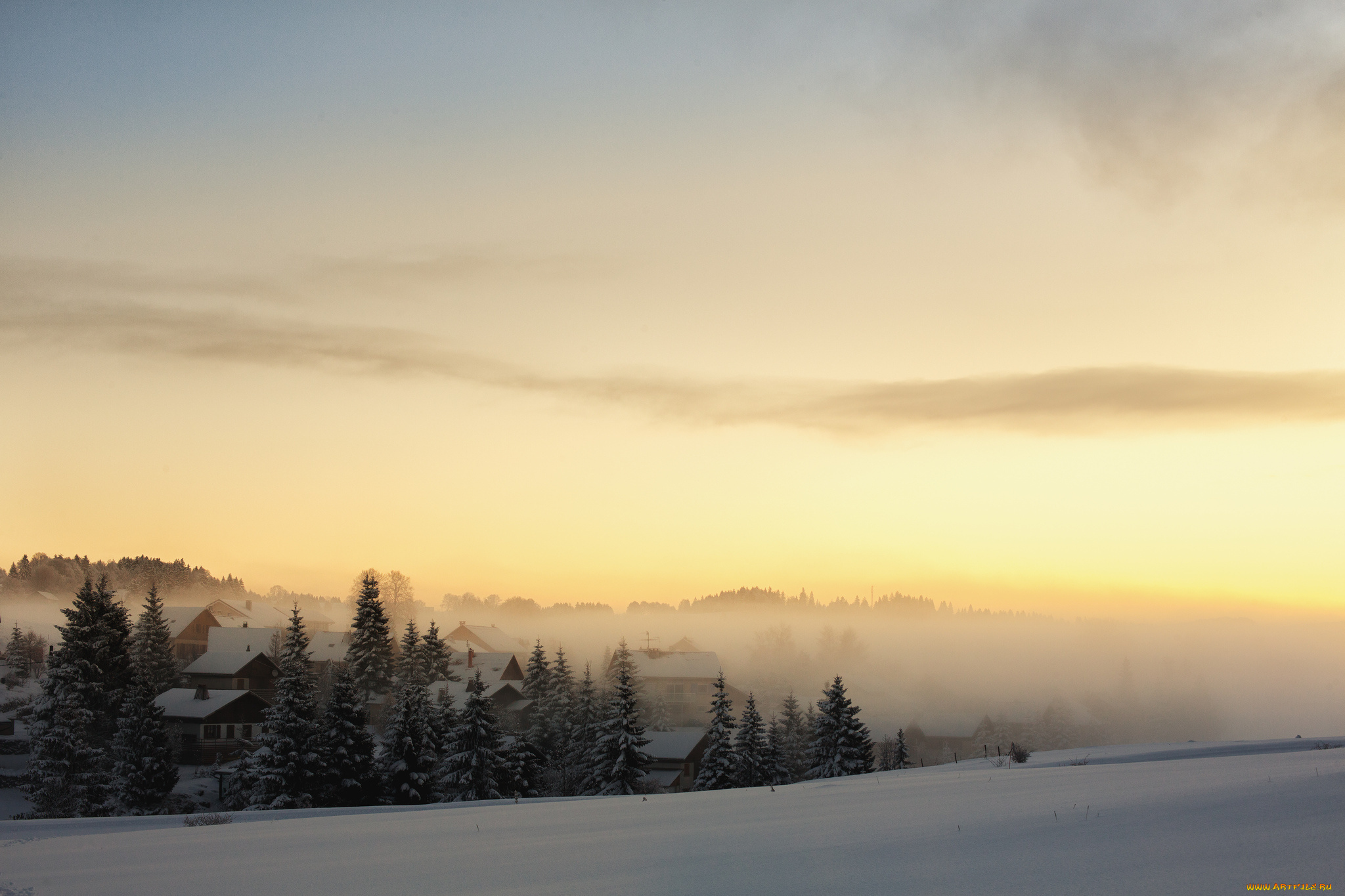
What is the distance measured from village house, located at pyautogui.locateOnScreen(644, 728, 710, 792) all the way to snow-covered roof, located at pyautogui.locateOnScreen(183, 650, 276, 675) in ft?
112

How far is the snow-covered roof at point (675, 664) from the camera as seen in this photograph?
110 metres

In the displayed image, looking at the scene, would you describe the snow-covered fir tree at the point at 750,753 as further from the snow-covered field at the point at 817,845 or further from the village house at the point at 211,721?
the snow-covered field at the point at 817,845

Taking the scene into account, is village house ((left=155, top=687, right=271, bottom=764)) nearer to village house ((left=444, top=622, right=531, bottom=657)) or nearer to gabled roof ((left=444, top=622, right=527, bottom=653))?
village house ((left=444, top=622, right=531, bottom=657))

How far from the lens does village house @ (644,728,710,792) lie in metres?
65.6

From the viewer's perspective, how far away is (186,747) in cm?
5891

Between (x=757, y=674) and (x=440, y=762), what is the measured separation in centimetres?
12035

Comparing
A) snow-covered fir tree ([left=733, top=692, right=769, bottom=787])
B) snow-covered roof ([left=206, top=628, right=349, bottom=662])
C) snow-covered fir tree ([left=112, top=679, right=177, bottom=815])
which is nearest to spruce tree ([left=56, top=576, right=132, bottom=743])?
snow-covered fir tree ([left=112, top=679, right=177, bottom=815])

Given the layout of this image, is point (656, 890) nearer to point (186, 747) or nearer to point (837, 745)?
point (837, 745)

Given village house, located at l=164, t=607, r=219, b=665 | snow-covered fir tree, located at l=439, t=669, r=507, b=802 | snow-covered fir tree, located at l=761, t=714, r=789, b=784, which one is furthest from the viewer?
village house, located at l=164, t=607, r=219, b=665

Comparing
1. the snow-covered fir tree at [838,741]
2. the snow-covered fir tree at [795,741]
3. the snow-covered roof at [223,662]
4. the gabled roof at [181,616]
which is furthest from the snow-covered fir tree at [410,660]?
the gabled roof at [181,616]

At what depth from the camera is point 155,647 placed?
67.1m

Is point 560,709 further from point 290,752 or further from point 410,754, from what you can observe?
point 290,752

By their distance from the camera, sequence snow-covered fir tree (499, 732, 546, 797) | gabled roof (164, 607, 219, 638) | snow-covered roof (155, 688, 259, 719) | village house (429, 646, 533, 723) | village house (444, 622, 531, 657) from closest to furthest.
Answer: snow-covered fir tree (499, 732, 546, 797)
snow-covered roof (155, 688, 259, 719)
village house (429, 646, 533, 723)
gabled roof (164, 607, 219, 638)
village house (444, 622, 531, 657)

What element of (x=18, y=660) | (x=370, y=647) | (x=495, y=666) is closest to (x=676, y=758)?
(x=370, y=647)
